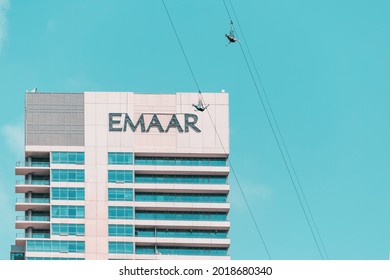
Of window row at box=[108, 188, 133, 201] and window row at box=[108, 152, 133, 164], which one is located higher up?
window row at box=[108, 152, 133, 164]

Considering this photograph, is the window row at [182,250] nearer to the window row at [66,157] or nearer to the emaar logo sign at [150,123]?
the window row at [66,157]

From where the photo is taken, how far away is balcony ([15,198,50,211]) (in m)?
182

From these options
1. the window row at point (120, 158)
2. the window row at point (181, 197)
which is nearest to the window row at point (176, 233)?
the window row at point (181, 197)

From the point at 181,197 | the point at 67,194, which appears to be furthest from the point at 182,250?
the point at 67,194

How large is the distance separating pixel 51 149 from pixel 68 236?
1246cm

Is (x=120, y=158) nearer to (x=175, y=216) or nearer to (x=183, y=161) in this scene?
(x=183, y=161)

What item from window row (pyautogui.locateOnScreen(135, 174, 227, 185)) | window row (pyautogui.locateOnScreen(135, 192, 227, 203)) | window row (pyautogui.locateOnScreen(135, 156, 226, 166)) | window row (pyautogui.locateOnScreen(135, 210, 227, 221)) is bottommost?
window row (pyautogui.locateOnScreen(135, 210, 227, 221))

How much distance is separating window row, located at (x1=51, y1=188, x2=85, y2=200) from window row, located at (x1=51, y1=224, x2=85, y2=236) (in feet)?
12.6

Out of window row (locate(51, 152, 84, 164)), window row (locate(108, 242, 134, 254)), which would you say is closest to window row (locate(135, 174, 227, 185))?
window row (locate(51, 152, 84, 164))

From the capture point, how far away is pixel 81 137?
185 m

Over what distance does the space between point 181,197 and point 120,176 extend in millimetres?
8858

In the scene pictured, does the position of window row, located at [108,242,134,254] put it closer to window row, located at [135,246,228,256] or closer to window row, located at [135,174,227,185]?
window row, located at [135,246,228,256]

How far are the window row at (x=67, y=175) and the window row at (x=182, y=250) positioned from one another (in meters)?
12.5

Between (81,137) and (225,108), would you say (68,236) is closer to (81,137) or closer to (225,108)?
(81,137)
